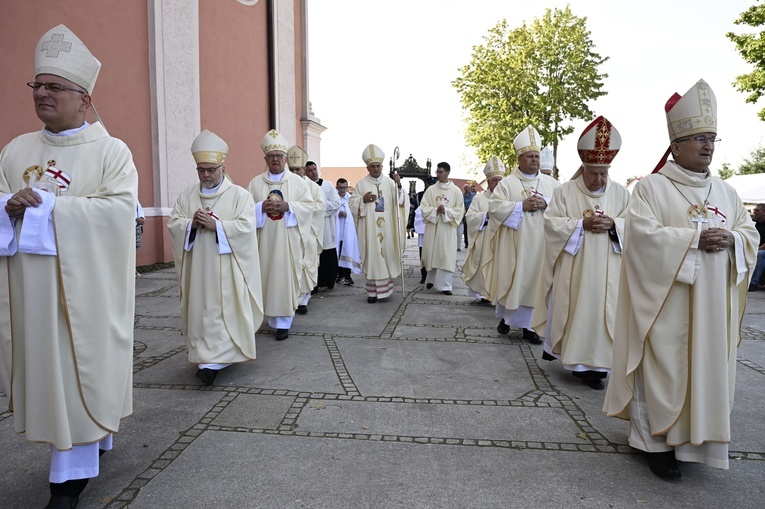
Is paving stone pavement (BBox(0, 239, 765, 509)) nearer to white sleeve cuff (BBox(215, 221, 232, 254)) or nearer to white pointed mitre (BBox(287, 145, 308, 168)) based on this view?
white sleeve cuff (BBox(215, 221, 232, 254))

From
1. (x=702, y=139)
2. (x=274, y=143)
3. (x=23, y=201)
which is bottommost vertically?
(x=23, y=201)

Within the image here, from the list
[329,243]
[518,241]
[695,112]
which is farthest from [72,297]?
[329,243]

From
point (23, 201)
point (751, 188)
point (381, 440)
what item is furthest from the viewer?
point (751, 188)

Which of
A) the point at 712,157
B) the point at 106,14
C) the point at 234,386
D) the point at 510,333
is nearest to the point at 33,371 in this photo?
the point at 234,386

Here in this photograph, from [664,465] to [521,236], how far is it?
3.41m

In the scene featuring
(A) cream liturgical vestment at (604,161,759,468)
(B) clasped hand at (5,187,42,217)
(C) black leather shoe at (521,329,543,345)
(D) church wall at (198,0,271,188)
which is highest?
(D) church wall at (198,0,271,188)

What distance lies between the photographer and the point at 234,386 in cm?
460

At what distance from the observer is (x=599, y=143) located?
4566mm

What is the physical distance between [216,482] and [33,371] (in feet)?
3.45

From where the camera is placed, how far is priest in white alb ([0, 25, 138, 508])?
2.71 m

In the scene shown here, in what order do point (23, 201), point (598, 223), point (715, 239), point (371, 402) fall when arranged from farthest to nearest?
point (598, 223), point (371, 402), point (715, 239), point (23, 201)

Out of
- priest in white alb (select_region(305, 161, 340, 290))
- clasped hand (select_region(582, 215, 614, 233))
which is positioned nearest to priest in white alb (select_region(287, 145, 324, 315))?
priest in white alb (select_region(305, 161, 340, 290))

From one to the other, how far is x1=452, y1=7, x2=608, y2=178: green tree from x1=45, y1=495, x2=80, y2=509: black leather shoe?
2637 centimetres

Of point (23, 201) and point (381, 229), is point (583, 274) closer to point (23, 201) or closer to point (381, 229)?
point (23, 201)
